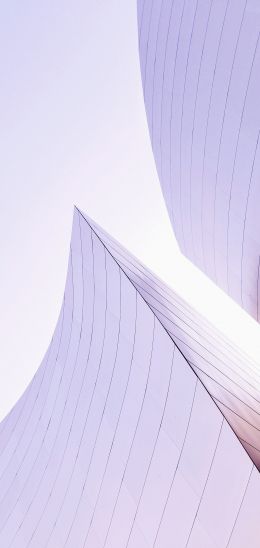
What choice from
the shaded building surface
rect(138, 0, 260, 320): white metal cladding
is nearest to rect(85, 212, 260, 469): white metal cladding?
the shaded building surface

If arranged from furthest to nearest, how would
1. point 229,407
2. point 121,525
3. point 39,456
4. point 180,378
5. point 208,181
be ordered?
point 208,181, point 39,456, point 121,525, point 180,378, point 229,407

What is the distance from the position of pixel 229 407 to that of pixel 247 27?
1229 cm

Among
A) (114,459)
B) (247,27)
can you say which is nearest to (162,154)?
(247,27)

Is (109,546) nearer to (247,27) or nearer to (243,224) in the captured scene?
(243,224)

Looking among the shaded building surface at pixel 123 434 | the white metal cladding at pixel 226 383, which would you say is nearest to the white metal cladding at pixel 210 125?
the shaded building surface at pixel 123 434

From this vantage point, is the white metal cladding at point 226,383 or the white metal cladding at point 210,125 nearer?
the white metal cladding at point 226,383

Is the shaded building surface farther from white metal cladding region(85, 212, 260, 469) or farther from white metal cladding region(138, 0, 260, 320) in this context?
white metal cladding region(138, 0, 260, 320)

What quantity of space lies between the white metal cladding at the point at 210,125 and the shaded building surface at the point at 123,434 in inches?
196

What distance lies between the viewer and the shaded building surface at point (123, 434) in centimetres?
867

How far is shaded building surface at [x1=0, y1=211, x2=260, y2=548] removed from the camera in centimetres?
867

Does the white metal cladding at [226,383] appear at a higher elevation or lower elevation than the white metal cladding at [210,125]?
lower

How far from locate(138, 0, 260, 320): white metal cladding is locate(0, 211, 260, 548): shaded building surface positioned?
4989 millimetres

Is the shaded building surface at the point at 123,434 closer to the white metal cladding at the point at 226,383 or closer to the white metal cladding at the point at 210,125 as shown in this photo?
the white metal cladding at the point at 226,383

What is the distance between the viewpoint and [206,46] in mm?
19750
